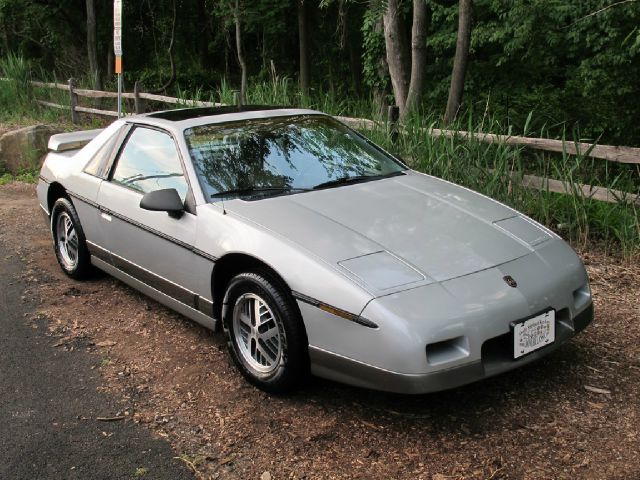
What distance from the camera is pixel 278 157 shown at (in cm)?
421

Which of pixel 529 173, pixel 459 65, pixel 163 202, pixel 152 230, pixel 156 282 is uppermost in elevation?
pixel 459 65

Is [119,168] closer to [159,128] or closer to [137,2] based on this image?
[159,128]

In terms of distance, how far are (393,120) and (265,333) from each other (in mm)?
4592

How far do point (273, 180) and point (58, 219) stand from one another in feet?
8.03

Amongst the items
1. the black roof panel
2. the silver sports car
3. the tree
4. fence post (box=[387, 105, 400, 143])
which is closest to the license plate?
the silver sports car

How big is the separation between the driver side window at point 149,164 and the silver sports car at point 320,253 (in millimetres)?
13

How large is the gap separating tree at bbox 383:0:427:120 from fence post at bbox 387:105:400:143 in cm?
35

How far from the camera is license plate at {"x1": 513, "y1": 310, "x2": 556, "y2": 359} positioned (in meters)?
3.12

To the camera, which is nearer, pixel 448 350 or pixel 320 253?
pixel 448 350

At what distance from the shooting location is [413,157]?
6.96 metres

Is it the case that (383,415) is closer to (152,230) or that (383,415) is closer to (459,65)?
(152,230)

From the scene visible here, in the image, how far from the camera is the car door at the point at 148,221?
398cm

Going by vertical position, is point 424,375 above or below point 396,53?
below

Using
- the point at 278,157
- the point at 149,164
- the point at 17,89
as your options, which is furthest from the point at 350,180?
the point at 17,89
